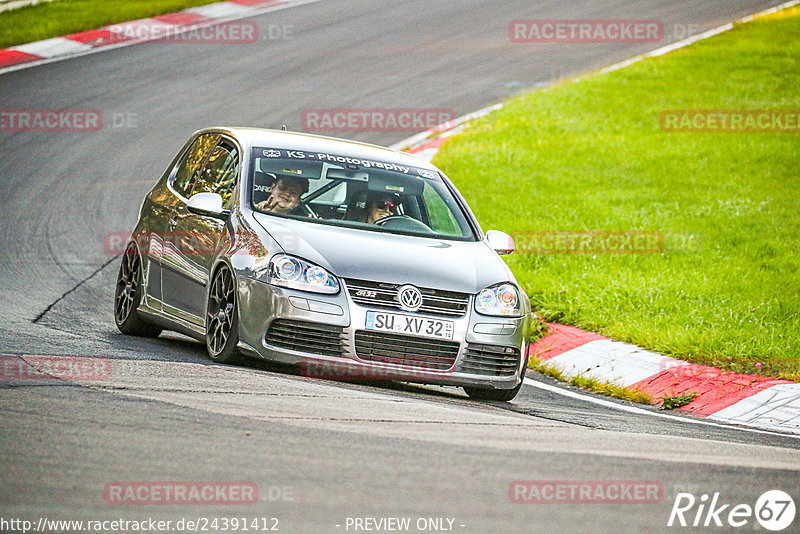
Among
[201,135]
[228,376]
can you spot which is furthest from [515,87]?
[228,376]

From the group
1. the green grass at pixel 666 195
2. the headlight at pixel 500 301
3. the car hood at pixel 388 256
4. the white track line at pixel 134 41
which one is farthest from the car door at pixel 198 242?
the white track line at pixel 134 41

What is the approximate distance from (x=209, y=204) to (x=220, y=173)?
774 millimetres

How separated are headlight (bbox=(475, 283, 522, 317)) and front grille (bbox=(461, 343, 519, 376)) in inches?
8.8

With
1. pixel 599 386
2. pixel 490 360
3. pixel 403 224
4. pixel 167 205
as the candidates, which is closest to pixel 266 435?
pixel 490 360

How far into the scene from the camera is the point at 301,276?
7.36 metres

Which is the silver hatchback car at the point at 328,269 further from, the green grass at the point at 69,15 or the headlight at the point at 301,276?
the green grass at the point at 69,15

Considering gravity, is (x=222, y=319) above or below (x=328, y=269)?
below

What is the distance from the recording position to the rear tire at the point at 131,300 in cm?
917

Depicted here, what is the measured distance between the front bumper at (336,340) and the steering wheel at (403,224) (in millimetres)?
1054

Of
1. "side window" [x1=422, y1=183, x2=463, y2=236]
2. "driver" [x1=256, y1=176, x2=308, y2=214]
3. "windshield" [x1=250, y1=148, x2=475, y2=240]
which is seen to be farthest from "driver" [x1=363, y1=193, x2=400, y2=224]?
"driver" [x1=256, y1=176, x2=308, y2=214]

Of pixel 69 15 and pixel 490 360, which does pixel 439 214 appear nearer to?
pixel 490 360

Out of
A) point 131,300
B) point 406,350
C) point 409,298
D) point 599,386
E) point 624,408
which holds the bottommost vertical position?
→ point 599,386

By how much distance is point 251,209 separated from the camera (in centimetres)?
810

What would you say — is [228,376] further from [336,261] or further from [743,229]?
[743,229]
